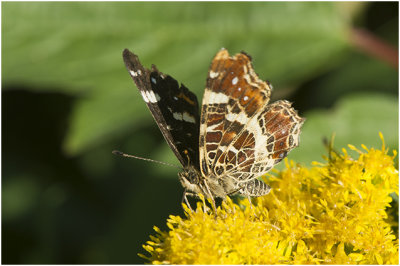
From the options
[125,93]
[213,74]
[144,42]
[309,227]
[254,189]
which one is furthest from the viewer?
[144,42]

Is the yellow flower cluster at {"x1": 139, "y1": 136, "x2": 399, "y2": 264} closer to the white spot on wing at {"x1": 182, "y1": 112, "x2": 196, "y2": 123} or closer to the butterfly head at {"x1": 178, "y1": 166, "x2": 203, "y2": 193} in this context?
the butterfly head at {"x1": 178, "y1": 166, "x2": 203, "y2": 193}

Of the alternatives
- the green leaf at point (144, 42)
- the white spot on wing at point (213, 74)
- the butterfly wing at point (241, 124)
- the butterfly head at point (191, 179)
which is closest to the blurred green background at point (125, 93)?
the green leaf at point (144, 42)

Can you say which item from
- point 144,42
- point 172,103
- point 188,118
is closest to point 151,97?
point 172,103

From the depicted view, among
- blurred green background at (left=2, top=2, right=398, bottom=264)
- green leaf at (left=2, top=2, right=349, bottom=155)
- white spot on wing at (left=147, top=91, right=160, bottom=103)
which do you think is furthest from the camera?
green leaf at (left=2, top=2, right=349, bottom=155)

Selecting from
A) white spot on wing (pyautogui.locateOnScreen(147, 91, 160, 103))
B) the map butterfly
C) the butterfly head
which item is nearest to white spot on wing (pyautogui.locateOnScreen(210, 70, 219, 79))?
the map butterfly

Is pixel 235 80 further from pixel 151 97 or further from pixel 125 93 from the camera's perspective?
pixel 125 93

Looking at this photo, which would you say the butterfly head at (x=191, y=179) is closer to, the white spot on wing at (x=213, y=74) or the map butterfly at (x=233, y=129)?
the map butterfly at (x=233, y=129)
